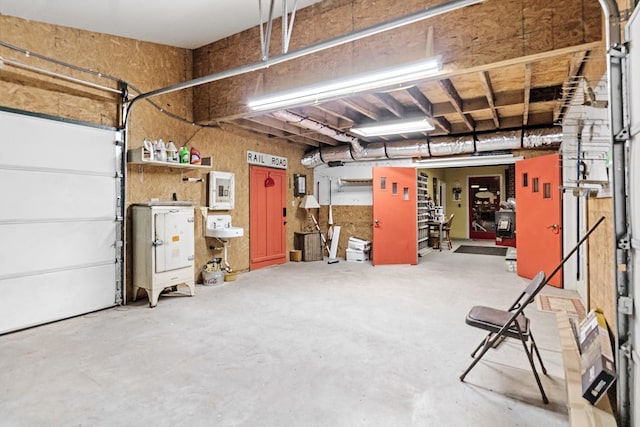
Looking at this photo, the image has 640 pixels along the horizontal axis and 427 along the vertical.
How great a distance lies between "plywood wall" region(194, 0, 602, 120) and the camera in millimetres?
2650

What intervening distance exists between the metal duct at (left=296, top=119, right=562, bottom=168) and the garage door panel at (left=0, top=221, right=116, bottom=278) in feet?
9.54

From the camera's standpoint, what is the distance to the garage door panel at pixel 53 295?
329cm

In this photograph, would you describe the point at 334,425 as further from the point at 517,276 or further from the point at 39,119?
the point at 517,276

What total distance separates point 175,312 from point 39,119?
2537 mm

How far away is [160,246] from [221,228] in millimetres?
1211

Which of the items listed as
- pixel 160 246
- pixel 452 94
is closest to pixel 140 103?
pixel 160 246

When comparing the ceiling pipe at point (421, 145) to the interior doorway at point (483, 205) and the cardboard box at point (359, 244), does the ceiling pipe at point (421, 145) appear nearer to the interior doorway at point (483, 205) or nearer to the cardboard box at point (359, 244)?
the cardboard box at point (359, 244)

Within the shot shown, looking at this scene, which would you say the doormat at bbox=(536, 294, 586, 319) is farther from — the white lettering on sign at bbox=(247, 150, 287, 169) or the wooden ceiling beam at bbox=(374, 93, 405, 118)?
the white lettering on sign at bbox=(247, 150, 287, 169)

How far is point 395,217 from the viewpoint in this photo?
693 cm

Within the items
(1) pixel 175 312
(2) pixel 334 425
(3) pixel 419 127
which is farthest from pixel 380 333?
(3) pixel 419 127

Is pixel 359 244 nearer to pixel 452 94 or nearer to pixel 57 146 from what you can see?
pixel 452 94

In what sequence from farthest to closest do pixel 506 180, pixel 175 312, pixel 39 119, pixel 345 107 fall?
1. pixel 506 180
2. pixel 345 107
3. pixel 175 312
4. pixel 39 119

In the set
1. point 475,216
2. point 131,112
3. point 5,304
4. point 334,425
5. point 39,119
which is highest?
point 131,112

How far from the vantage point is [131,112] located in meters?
4.34
